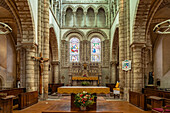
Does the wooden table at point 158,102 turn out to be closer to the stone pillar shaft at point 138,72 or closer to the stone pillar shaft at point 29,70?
the stone pillar shaft at point 138,72

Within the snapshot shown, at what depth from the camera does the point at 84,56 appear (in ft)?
85.7

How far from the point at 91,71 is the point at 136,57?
480 inches

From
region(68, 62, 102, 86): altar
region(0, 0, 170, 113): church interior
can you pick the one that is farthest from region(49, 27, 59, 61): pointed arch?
region(68, 62, 102, 86): altar

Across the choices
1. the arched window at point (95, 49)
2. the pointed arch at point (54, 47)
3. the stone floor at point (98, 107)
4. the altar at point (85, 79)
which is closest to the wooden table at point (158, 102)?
the stone floor at point (98, 107)

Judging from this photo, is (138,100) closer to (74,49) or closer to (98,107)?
(98,107)

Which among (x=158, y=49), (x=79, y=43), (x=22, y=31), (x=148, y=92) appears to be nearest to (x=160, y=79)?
(x=158, y=49)

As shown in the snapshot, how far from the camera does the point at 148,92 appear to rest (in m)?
12.3

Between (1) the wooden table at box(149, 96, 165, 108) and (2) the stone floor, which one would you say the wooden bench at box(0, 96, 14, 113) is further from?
→ (1) the wooden table at box(149, 96, 165, 108)

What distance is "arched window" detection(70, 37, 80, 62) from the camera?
87.7 ft

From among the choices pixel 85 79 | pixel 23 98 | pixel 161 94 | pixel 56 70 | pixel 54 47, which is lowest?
pixel 23 98

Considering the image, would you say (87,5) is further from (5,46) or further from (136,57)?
(136,57)

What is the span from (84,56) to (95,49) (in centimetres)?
178

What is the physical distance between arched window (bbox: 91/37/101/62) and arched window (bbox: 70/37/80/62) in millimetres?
1835

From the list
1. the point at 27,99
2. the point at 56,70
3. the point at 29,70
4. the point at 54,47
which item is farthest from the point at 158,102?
the point at 56,70
